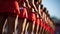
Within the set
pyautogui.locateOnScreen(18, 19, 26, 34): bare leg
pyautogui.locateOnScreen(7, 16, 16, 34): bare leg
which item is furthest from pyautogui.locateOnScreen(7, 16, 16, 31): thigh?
pyautogui.locateOnScreen(18, 19, 26, 34): bare leg

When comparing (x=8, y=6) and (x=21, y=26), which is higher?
(x=8, y=6)

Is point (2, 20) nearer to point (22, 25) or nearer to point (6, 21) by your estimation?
point (6, 21)

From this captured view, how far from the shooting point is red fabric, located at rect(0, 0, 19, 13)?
2.84 meters

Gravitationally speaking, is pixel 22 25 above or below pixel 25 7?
below

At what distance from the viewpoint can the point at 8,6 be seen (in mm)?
2863

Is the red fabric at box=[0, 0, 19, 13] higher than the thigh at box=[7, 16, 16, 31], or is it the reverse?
the red fabric at box=[0, 0, 19, 13]

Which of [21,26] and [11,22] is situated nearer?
[11,22]

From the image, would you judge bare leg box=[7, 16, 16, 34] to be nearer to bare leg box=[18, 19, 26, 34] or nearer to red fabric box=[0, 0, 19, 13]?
red fabric box=[0, 0, 19, 13]

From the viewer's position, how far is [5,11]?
9.37 feet

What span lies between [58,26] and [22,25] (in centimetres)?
1790

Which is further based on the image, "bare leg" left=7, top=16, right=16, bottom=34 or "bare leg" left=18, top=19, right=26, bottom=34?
"bare leg" left=18, top=19, right=26, bottom=34

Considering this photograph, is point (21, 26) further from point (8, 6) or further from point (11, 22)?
point (8, 6)

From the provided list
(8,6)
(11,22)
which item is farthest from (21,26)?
(8,6)

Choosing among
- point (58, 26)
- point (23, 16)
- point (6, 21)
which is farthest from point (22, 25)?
point (58, 26)
